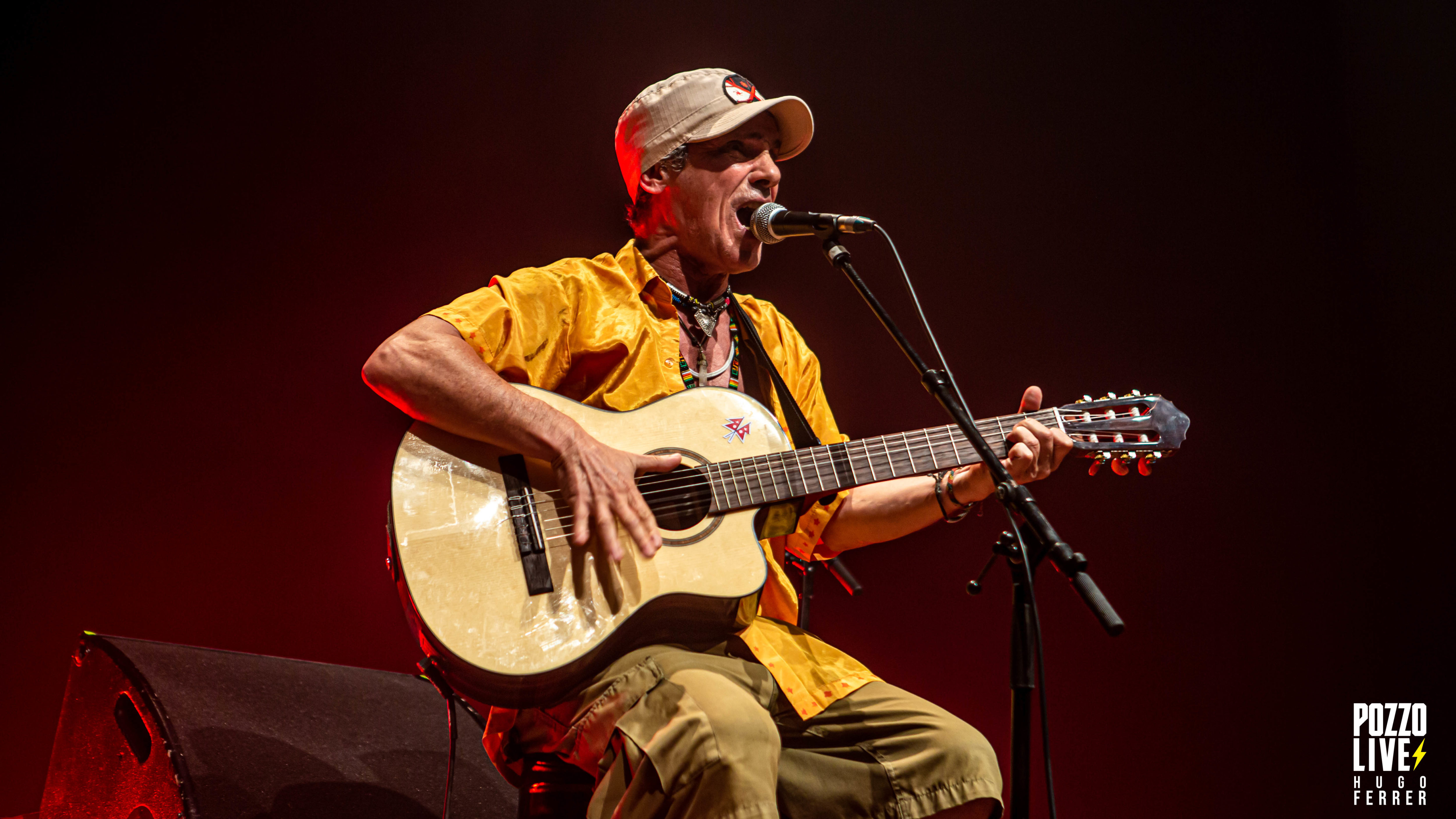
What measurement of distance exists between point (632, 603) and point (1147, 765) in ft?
9.58

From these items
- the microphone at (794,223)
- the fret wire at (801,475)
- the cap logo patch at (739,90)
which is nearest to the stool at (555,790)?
the fret wire at (801,475)

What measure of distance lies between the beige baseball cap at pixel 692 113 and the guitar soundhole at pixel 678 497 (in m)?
1.05

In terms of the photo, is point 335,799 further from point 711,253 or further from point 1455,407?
point 1455,407

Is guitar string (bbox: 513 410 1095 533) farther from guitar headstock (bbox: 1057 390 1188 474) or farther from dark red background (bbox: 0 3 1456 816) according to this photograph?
dark red background (bbox: 0 3 1456 816)

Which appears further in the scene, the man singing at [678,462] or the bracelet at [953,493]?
the bracelet at [953,493]

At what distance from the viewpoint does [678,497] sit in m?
2.03

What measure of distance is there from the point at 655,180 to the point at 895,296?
5.41 ft

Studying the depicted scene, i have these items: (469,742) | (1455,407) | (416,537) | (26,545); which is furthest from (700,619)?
(1455,407)

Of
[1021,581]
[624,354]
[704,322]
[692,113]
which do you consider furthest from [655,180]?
[1021,581]

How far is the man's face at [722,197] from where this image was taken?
253cm

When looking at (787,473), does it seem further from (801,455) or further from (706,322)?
(706,322)

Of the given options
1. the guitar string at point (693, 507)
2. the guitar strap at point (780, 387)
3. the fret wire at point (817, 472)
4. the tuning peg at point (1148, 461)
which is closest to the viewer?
the guitar string at point (693, 507)

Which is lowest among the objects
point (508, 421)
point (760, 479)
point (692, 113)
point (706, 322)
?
point (760, 479)

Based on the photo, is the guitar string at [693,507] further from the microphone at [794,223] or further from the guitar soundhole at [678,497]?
the microphone at [794,223]
